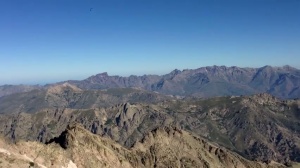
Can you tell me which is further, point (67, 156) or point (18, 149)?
point (67, 156)

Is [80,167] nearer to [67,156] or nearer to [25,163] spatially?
[67,156]

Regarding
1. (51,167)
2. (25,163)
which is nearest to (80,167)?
(51,167)

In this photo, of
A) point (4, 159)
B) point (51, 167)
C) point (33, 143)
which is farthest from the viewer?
point (33, 143)

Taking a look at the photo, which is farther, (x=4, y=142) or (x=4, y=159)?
(x=4, y=142)

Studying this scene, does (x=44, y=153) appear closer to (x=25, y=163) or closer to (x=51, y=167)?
(x=51, y=167)

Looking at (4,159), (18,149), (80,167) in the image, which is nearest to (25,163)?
(4,159)

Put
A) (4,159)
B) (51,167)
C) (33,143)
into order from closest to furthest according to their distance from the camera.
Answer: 1. (4,159)
2. (51,167)
3. (33,143)

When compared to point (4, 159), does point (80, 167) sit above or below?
below

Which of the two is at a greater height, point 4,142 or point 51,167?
point 4,142

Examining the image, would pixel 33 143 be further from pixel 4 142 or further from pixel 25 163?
pixel 25 163
